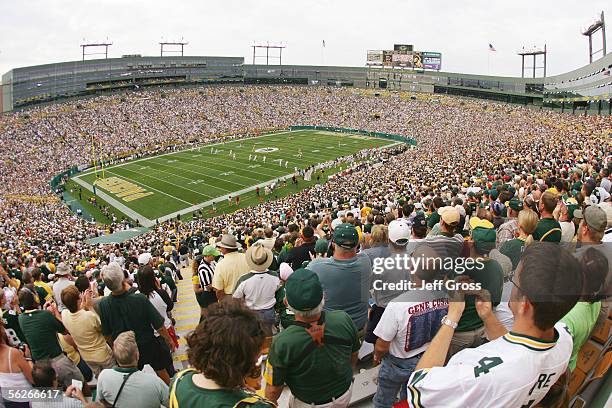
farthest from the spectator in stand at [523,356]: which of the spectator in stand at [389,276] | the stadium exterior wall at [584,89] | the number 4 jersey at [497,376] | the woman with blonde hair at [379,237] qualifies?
the stadium exterior wall at [584,89]

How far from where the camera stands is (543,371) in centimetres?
209

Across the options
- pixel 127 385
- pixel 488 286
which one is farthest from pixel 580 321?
pixel 127 385

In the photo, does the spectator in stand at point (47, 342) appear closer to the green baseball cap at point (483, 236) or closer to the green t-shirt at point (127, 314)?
the green t-shirt at point (127, 314)

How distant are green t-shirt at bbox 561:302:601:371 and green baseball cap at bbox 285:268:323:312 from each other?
5.22ft

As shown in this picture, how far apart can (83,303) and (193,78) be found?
8864 centimetres

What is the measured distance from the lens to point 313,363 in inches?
116

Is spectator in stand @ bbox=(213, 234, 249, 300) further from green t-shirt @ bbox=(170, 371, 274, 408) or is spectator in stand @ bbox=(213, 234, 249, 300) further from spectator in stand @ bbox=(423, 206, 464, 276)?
green t-shirt @ bbox=(170, 371, 274, 408)

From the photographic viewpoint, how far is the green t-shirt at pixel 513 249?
4696 mm

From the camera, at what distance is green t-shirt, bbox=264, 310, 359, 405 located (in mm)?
2896

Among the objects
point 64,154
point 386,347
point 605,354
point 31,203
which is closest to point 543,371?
point 605,354

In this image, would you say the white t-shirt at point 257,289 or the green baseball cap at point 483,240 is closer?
the green baseball cap at point 483,240

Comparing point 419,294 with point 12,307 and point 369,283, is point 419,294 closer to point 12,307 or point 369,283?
point 369,283

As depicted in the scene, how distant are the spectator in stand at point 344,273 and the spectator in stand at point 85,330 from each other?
2.47m

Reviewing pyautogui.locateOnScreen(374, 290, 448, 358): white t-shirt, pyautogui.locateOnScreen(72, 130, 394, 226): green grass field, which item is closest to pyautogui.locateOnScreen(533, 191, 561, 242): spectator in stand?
pyautogui.locateOnScreen(374, 290, 448, 358): white t-shirt
